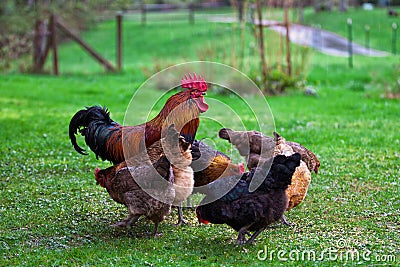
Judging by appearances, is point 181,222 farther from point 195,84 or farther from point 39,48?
point 39,48

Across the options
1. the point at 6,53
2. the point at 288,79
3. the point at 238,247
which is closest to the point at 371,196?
the point at 238,247

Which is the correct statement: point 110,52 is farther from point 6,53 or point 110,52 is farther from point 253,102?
point 253,102

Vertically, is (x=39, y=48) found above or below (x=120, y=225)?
above

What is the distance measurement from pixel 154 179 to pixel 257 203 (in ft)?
4.15

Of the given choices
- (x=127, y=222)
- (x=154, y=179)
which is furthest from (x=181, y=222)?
(x=154, y=179)

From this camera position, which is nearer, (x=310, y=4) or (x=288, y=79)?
(x=288, y=79)

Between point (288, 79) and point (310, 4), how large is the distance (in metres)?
34.8

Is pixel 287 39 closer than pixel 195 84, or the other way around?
pixel 195 84

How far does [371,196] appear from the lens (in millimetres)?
8477

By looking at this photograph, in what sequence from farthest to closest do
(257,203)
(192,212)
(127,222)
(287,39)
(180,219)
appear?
(287,39) → (192,212) → (180,219) → (127,222) → (257,203)

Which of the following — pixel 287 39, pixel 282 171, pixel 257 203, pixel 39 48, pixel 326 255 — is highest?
pixel 287 39

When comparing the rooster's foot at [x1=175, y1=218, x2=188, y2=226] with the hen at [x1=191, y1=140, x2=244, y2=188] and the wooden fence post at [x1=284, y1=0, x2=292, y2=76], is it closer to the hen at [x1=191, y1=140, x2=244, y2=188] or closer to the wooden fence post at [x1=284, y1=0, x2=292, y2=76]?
the hen at [x1=191, y1=140, x2=244, y2=188]

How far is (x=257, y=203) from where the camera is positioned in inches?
253

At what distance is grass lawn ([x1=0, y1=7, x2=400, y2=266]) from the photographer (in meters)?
6.35
